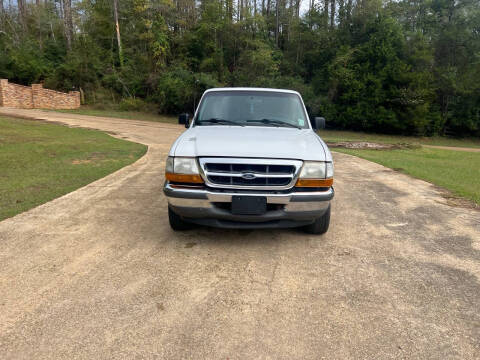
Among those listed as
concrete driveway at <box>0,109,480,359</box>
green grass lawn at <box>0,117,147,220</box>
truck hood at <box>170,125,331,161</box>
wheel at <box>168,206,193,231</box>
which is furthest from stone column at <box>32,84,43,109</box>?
wheel at <box>168,206,193,231</box>

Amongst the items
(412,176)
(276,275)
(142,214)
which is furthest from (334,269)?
(412,176)

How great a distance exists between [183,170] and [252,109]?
1.75 m

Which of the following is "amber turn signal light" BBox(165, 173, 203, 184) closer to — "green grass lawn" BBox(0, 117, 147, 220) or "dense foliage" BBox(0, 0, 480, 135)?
"green grass lawn" BBox(0, 117, 147, 220)

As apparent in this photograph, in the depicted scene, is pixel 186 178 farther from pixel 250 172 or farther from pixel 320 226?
pixel 320 226

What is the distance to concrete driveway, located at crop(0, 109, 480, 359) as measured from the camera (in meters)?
2.28

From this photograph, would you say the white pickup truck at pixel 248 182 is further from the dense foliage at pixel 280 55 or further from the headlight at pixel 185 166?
the dense foliage at pixel 280 55

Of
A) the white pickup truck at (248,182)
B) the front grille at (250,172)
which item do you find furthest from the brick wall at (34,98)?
the front grille at (250,172)

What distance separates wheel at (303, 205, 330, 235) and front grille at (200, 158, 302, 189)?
81cm

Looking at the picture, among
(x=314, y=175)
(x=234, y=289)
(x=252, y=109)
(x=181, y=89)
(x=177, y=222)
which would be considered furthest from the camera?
(x=181, y=89)

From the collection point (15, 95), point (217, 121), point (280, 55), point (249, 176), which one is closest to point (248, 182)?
point (249, 176)

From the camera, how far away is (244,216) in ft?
11.3

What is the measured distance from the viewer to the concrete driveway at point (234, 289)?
7.49ft

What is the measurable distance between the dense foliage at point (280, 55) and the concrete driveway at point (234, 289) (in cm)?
2562

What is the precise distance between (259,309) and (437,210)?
4133 millimetres
